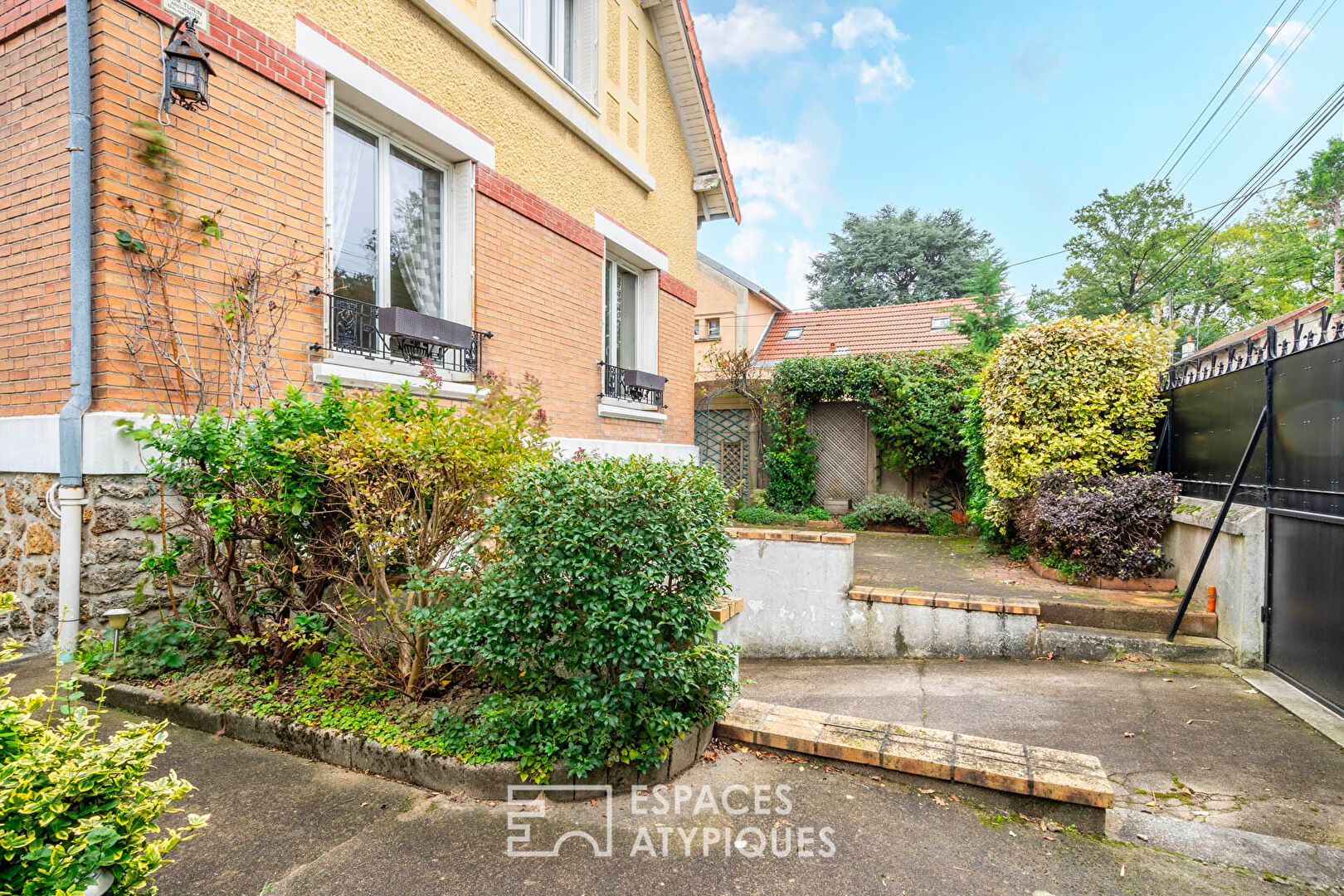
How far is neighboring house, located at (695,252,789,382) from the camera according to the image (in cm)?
2038

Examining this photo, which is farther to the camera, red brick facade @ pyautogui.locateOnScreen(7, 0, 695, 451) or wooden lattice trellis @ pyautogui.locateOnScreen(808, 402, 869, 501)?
wooden lattice trellis @ pyautogui.locateOnScreen(808, 402, 869, 501)

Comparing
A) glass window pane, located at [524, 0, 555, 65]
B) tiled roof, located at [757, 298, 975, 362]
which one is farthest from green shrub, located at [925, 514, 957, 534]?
glass window pane, located at [524, 0, 555, 65]

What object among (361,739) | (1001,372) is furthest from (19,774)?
(1001,372)

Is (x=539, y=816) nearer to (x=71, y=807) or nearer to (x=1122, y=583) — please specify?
(x=71, y=807)

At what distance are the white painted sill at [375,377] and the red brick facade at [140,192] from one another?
105 millimetres

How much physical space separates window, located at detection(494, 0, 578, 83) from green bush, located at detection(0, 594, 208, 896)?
21.5 feet

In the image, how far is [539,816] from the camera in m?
2.42

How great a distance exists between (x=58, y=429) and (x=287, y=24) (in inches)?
117

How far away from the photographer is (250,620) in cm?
331

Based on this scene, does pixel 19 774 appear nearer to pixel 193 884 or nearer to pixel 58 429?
pixel 193 884

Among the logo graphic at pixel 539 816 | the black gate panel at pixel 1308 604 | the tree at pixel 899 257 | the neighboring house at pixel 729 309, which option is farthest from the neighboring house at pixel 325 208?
the tree at pixel 899 257

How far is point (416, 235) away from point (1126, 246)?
31534 millimetres

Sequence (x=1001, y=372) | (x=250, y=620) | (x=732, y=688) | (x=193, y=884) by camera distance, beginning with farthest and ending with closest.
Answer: (x=1001, y=372)
(x=250, y=620)
(x=732, y=688)
(x=193, y=884)

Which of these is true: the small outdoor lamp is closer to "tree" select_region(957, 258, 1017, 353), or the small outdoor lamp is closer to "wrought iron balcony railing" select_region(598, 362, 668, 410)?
"wrought iron balcony railing" select_region(598, 362, 668, 410)
